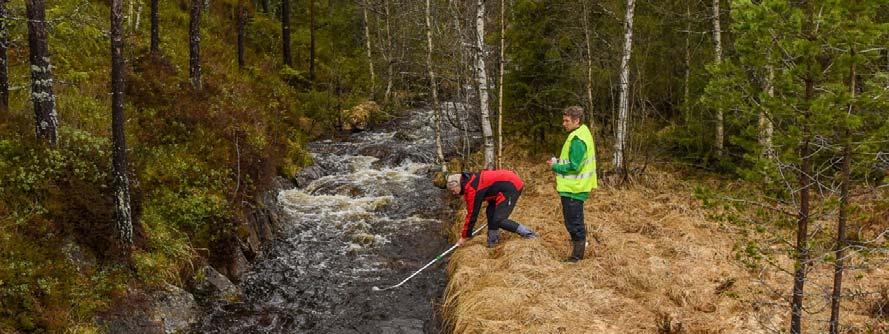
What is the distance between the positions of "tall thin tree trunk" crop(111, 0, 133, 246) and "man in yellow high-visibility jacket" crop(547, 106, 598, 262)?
19.7 feet

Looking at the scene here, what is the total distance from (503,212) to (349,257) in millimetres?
3372

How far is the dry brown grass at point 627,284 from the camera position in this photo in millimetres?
6652

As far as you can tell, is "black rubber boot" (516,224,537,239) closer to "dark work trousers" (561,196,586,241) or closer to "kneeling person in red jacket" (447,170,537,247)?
"kneeling person in red jacket" (447,170,537,247)

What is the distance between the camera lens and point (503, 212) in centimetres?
929

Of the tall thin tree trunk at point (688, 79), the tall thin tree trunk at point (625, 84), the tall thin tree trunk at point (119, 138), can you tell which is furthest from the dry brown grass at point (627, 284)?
the tall thin tree trunk at point (119, 138)

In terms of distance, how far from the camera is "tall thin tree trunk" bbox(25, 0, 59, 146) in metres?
8.08

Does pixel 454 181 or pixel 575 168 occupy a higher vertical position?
pixel 575 168

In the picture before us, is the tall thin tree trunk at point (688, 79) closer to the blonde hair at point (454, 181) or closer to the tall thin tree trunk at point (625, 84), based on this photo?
the tall thin tree trunk at point (625, 84)

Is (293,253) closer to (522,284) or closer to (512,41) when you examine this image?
(522,284)

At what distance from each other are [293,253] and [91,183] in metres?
3.89

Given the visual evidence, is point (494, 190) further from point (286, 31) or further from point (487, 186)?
point (286, 31)

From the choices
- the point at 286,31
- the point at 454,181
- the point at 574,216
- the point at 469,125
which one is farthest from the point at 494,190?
the point at 286,31

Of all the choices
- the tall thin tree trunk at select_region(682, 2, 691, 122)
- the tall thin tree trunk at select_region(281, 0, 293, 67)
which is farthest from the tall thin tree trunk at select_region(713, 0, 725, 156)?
the tall thin tree trunk at select_region(281, 0, 293, 67)

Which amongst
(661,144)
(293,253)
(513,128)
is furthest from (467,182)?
(513,128)
